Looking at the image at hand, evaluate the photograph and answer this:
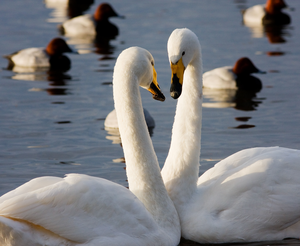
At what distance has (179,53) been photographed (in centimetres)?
661

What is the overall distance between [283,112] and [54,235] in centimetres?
805

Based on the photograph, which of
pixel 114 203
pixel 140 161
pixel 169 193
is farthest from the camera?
pixel 169 193

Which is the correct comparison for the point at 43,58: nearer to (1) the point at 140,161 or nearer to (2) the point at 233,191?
(1) the point at 140,161

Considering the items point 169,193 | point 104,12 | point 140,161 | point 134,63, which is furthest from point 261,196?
point 104,12

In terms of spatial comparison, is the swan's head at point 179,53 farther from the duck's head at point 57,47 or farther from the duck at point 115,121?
the duck's head at point 57,47

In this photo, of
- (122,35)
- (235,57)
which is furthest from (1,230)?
(122,35)

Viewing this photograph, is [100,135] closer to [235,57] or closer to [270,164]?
[270,164]

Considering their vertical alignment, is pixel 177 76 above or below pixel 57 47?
above

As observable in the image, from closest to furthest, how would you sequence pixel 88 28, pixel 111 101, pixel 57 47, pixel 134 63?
pixel 134 63
pixel 111 101
pixel 57 47
pixel 88 28

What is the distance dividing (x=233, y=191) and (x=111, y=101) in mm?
7818

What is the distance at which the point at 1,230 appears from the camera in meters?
5.12

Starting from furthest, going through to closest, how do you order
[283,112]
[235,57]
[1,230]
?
[235,57] → [283,112] → [1,230]

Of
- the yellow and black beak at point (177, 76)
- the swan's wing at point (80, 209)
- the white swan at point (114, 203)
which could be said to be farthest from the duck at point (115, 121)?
the swan's wing at point (80, 209)

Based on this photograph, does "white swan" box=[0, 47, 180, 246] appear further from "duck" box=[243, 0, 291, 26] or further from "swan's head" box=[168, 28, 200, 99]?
"duck" box=[243, 0, 291, 26]
